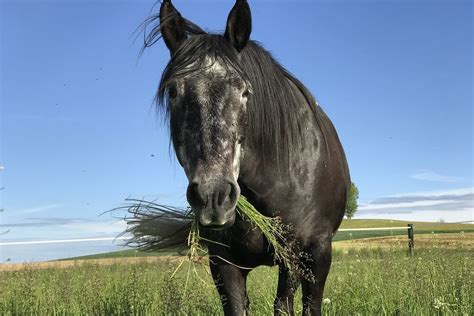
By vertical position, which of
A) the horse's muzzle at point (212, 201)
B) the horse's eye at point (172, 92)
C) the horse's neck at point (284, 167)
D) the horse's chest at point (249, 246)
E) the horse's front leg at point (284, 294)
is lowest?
the horse's front leg at point (284, 294)

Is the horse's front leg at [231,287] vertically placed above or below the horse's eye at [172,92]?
below

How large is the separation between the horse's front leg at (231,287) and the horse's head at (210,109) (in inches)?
40.5

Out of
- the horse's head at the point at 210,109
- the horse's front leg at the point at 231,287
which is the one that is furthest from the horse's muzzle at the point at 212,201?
the horse's front leg at the point at 231,287

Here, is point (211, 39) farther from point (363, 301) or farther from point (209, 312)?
point (363, 301)

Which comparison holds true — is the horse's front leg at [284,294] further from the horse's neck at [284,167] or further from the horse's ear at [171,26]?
the horse's ear at [171,26]

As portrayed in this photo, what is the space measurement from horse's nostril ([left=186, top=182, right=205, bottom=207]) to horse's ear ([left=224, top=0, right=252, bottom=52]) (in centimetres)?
121

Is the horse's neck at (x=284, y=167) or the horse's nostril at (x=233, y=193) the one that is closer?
the horse's nostril at (x=233, y=193)

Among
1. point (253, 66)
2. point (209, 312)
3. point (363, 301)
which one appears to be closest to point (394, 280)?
point (363, 301)

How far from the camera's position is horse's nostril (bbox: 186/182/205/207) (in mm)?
2447

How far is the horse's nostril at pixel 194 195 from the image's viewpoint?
2.45 m

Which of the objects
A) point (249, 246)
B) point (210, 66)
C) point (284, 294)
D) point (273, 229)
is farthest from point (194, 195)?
point (284, 294)

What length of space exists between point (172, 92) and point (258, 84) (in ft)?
2.14

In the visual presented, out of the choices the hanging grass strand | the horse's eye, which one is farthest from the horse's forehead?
the hanging grass strand

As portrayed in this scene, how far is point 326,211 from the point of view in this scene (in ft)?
12.6
